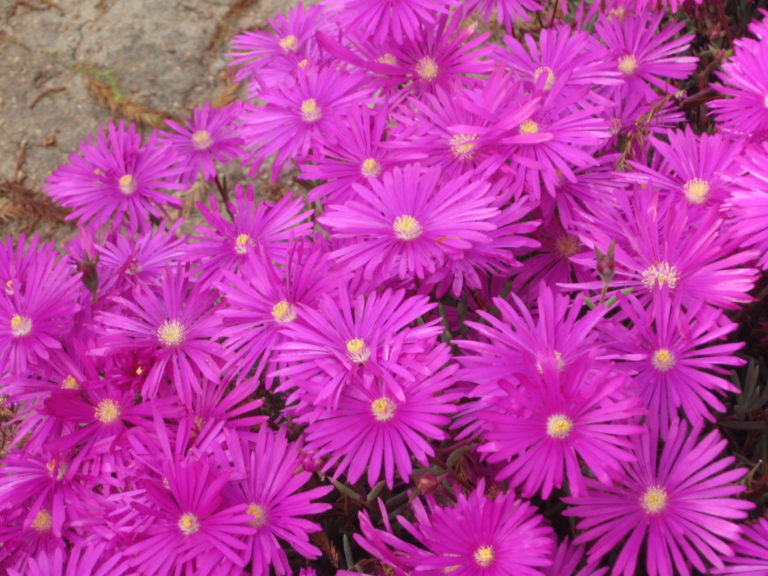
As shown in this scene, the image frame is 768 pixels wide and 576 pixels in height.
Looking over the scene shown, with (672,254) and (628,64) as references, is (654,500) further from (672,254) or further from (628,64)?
(628,64)

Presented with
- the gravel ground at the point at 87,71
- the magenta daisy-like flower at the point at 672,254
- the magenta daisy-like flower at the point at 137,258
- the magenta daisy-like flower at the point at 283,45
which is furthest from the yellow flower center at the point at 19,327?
the gravel ground at the point at 87,71

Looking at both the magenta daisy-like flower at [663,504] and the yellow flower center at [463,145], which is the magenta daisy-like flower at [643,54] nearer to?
the yellow flower center at [463,145]

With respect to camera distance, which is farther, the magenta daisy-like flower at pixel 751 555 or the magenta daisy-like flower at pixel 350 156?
the magenta daisy-like flower at pixel 350 156

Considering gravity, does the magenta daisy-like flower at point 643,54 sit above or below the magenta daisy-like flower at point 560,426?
above

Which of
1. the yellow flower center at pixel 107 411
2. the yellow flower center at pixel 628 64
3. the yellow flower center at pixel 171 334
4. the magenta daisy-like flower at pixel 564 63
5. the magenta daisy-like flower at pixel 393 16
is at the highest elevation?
the yellow flower center at pixel 628 64

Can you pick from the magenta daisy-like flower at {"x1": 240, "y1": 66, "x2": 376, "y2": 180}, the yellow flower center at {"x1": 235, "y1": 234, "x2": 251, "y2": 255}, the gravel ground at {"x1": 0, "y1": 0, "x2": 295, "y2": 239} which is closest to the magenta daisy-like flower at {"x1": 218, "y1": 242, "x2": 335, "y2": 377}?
the yellow flower center at {"x1": 235, "y1": 234, "x2": 251, "y2": 255}

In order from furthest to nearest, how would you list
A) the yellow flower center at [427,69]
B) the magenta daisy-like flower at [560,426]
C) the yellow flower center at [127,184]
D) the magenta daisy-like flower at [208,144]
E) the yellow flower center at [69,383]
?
the magenta daisy-like flower at [208,144], the yellow flower center at [127,184], the yellow flower center at [427,69], the yellow flower center at [69,383], the magenta daisy-like flower at [560,426]

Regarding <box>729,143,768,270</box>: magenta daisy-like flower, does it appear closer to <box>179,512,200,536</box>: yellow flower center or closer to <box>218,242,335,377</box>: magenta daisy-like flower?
<box>218,242,335,377</box>: magenta daisy-like flower
